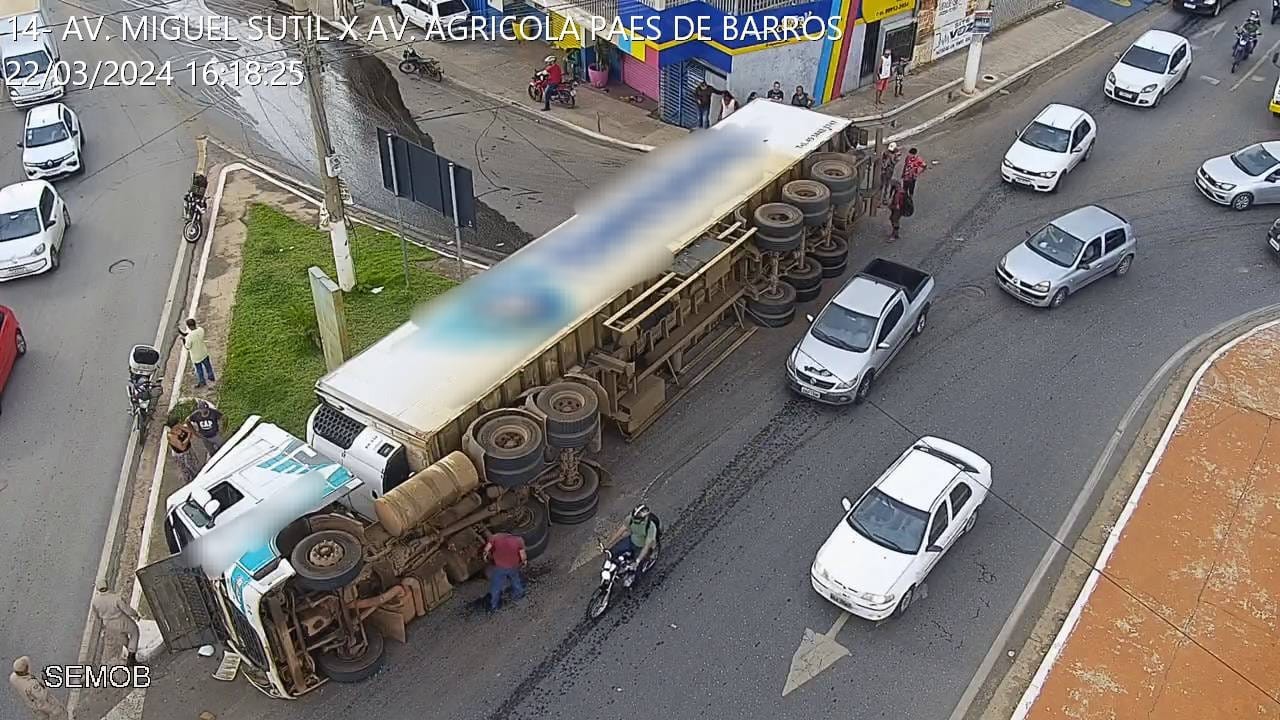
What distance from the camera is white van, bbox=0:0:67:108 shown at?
96.1ft

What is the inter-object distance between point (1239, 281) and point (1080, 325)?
13.3ft

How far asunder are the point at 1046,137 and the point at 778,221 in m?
9.47

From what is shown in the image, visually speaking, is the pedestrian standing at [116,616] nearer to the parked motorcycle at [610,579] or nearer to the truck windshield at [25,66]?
the parked motorcycle at [610,579]

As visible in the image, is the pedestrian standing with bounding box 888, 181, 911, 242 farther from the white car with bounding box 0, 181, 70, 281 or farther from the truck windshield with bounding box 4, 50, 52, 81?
the truck windshield with bounding box 4, 50, 52, 81

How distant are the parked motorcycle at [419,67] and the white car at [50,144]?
8.95 m

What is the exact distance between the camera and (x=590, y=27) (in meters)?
27.8

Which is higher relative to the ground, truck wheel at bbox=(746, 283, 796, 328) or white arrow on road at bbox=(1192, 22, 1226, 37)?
white arrow on road at bbox=(1192, 22, 1226, 37)

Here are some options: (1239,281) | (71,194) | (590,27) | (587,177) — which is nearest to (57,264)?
(71,194)

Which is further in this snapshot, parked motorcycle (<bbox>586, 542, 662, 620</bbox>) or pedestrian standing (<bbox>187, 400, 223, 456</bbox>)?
pedestrian standing (<bbox>187, 400, 223, 456</bbox>)

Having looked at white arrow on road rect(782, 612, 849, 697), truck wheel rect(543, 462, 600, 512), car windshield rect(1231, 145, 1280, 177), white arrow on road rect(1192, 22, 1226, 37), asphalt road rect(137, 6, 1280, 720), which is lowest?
white arrow on road rect(782, 612, 849, 697)

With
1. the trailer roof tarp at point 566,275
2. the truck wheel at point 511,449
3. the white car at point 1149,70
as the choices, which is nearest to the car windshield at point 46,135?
the trailer roof tarp at point 566,275

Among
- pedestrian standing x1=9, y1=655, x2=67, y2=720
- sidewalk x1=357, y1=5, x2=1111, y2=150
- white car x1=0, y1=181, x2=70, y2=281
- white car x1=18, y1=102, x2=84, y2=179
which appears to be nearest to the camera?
pedestrian standing x1=9, y1=655, x2=67, y2=720

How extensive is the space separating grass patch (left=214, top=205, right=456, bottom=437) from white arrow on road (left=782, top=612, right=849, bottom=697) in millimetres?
8899

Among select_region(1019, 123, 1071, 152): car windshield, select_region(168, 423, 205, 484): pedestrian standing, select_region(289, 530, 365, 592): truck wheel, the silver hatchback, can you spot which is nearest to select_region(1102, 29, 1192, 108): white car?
select_region(1019, 123, 1071, 152): car windshield
